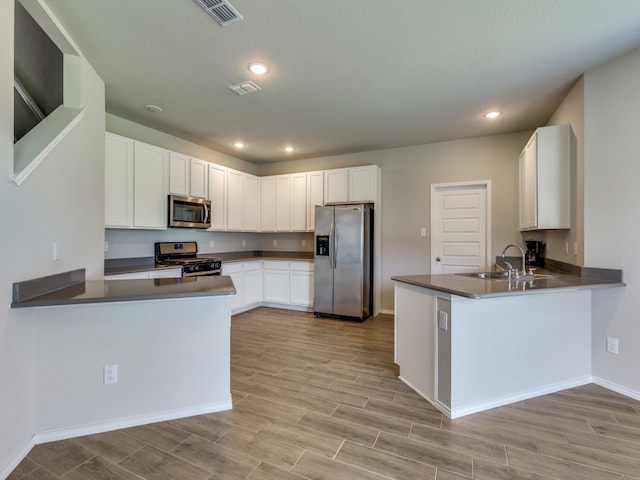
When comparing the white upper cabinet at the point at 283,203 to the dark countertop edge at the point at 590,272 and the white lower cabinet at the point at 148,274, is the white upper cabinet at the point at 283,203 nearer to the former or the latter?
the white lower cabinet at the point at 148,274

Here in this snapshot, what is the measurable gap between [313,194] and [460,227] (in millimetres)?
2352

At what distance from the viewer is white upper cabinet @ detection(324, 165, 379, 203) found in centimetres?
470

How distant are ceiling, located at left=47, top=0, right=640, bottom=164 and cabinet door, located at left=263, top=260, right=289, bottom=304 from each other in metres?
2.32

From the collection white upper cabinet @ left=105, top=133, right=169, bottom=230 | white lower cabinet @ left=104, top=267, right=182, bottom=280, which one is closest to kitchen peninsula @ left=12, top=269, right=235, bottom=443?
white lower cabinet @ left=104, top=267, right=182, bottom=280

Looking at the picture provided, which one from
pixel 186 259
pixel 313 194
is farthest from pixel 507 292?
pixel 186 259

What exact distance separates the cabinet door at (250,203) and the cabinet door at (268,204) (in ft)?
0.35

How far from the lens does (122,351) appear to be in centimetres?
193

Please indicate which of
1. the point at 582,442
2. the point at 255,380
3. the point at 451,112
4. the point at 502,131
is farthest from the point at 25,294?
the point at 502,131

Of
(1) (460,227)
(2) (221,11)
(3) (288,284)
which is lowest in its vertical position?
(3) (288,284)

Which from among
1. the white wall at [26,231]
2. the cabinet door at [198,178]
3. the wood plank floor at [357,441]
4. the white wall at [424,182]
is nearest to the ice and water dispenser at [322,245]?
the white wall at [424,182]

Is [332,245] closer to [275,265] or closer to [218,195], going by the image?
[275,265]

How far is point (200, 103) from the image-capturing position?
324 centimetres

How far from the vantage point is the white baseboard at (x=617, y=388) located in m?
2.30

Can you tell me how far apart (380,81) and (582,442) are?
302 centimetres
